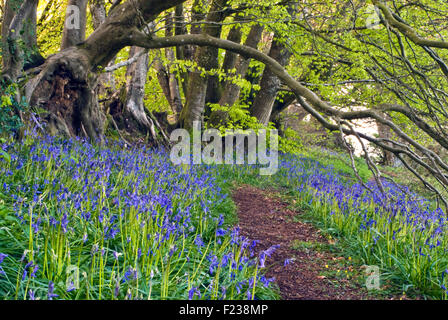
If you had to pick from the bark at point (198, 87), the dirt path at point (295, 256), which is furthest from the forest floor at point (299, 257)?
the bark at point (198, 87)

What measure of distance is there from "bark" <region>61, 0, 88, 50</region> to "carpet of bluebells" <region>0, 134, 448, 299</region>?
2.76 metres

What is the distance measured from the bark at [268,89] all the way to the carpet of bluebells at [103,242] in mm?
6382

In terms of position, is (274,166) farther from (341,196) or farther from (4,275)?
(4,275)

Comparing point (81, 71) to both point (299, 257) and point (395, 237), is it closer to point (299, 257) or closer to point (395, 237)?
point (299, 257)

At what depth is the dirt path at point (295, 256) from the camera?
3.63 metres

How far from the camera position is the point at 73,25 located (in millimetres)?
7629

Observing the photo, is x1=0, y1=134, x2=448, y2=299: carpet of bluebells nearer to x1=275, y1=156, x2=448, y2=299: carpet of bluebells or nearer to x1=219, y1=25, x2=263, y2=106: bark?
x1=275, y1=156, x2=448, y2=299: carpet of bluebells

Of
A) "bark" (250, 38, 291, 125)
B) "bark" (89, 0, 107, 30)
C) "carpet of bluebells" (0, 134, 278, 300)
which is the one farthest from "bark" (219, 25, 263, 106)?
"carpet of bluebells" (0, 134, 278, 300)

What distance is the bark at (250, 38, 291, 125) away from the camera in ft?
37.1

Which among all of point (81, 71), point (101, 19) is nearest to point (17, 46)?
point (81, 71)

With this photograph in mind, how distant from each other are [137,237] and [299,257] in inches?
89.3
